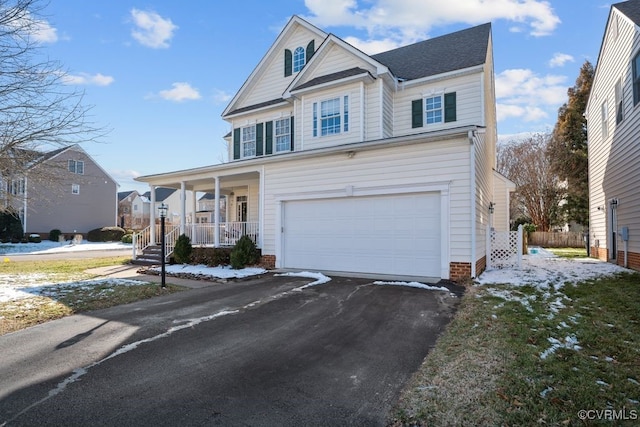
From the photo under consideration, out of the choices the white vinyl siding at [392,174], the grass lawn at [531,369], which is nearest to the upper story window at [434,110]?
the white vinyl siding at [392,174]

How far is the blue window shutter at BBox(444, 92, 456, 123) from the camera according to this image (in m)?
12.7

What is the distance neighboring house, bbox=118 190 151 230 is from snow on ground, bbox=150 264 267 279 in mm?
40558

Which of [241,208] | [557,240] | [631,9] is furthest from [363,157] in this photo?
[557,240]

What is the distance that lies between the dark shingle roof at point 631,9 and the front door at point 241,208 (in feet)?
51.2

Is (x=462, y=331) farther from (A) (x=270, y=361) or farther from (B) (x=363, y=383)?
(A) (x=270, y=361)

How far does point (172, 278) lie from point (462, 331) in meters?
8.80

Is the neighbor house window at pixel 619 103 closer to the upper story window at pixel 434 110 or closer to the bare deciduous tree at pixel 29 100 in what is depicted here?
the upper story window at pixel 434 110

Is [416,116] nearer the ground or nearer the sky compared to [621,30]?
nearer the ground

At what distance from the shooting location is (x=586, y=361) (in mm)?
3926

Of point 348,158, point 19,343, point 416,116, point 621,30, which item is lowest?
point 19,343

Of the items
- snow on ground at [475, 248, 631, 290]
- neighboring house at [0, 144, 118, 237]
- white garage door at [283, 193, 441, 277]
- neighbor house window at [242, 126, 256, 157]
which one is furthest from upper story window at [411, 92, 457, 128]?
neighboring house at [0, 144, 118, 237]

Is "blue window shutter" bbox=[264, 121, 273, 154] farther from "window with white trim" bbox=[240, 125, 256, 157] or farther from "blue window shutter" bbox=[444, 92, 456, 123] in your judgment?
"blue window shutter" bbox=[444, 92, 456, 123]

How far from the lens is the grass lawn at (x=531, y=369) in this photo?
2.92 m

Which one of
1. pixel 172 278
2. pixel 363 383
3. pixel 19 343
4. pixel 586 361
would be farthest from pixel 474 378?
pixel 172 278
